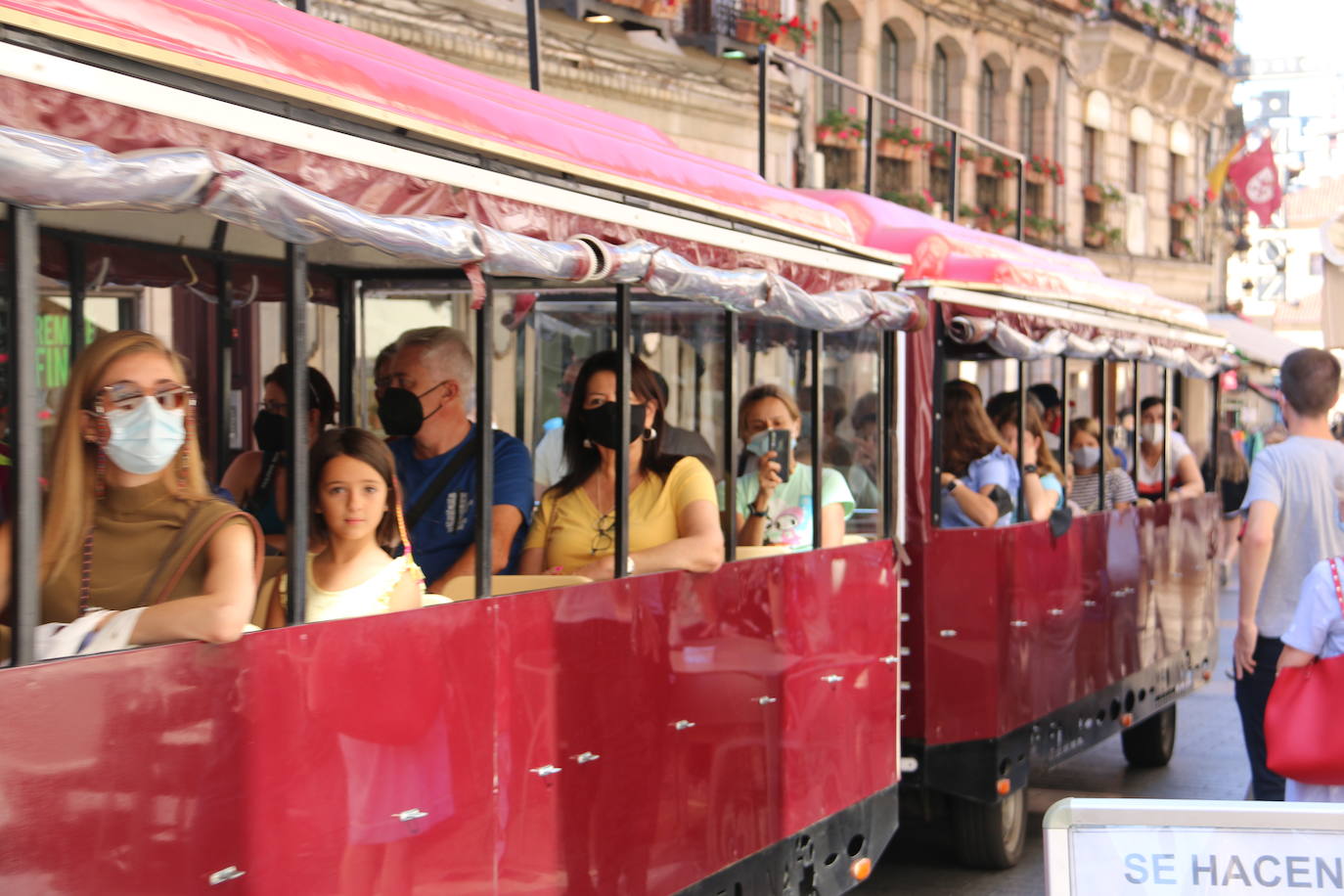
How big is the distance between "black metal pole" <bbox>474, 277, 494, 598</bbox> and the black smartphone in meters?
1.89

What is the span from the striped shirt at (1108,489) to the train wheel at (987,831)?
1.60m

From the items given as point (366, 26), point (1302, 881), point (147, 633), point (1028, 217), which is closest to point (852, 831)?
point (1302, 881)

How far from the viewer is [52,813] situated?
2922 millimetres

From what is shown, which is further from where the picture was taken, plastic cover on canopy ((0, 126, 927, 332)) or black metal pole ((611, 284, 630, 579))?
black metal pole ((611, 284, 630, 579))

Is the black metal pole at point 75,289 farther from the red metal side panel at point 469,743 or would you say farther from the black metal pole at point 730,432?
the black metal pole at point 730,432

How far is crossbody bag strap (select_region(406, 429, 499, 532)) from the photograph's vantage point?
189 inches

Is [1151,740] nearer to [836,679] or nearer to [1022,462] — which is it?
[1022,462]

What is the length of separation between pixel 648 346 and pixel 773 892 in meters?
1.85

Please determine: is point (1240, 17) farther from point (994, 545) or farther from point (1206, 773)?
point (994, 545)

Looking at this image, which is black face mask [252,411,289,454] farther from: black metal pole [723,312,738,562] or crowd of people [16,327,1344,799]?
Result: black metal pole [723,312,738,562]

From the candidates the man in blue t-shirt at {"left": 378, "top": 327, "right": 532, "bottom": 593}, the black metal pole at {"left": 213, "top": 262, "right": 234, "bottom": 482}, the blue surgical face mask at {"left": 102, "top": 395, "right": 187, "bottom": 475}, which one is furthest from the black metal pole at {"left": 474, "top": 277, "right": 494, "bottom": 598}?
the black metal pole at {"left": 213, "top": 262, "right": 234, "bottom": 482}

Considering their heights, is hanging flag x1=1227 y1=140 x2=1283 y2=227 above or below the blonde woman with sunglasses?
above

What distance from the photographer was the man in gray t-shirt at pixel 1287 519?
637 cm

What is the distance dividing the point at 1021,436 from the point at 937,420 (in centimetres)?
55
